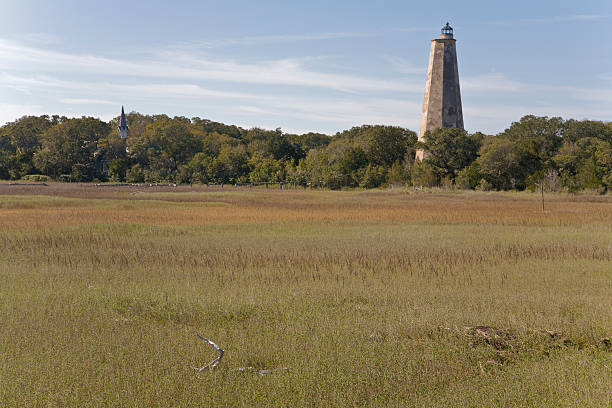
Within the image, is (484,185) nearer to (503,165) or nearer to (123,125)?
(503,165)

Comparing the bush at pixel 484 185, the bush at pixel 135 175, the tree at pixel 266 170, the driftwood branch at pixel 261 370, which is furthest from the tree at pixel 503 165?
the driftwood branch at pixel 261 370

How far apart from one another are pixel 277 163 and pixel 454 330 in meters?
83.9

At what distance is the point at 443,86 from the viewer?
74750 millimetres

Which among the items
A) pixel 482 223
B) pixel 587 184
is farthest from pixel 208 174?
pixel 482 223

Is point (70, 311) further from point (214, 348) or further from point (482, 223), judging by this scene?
point (482, 223)

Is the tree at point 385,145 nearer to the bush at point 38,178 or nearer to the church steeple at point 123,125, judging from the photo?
the bush at point 38,178

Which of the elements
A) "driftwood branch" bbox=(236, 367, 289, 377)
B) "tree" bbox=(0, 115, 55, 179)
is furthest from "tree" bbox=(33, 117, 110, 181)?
"driftwood branch" bbox=(236, 367, 289, 377)

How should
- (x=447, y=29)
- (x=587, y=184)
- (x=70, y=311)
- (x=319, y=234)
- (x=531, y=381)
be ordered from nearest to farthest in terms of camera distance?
(x=531, y=381) < (x=70, y=311) < (x=319, y=234) < (x=587, y=184) < (x=447, y=29)

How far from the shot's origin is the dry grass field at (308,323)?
7328mm

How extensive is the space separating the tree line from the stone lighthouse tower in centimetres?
422

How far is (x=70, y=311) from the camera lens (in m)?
10.7

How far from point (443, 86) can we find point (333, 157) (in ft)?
59.0

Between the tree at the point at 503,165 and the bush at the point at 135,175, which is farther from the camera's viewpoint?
the bush at the point at 135,175

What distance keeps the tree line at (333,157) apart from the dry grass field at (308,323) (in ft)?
Answer: 147
